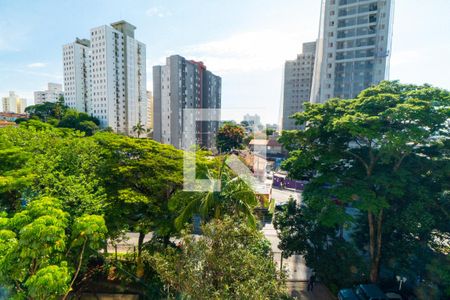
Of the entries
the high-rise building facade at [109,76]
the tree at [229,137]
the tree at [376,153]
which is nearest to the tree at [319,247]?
the tree at [376,153]

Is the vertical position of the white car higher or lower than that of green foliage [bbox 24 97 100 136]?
lower

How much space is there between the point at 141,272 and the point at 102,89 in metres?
50.1

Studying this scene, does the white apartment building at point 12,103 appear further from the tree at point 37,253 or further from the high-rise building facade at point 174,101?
the tree at point 37,253

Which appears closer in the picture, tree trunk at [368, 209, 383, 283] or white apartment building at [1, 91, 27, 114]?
tree trunk at [368, 209, 383, 283]

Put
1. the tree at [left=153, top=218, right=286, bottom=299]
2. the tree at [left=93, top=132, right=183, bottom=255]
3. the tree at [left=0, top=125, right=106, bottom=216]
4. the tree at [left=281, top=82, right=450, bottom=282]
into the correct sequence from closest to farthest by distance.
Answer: the tree at [left=153, top=218, right=286, bottom=299] → the tree at [left=281, top=82, right=450, bottom=282] → the tree at [left=0, top=125, right=106, bottom=216] → the tree at [left=93, top=132, right=183, bottom=255]

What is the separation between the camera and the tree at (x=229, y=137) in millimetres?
33062

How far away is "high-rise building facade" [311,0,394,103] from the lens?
25.5m

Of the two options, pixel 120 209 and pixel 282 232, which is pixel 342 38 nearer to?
pixel 282 232

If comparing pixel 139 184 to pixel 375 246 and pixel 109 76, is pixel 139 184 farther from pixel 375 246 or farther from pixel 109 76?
pixel 109 76

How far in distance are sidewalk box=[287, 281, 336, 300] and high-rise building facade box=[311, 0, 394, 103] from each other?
910 inches

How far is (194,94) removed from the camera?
43.2 metres

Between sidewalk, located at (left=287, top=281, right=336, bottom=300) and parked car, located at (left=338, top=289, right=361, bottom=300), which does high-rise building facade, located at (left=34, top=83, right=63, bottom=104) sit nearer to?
sidewalk, located at (left=287, top=281, right=336, bottom=300)

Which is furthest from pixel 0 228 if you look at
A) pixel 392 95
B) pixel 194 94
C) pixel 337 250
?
pixel 194 94

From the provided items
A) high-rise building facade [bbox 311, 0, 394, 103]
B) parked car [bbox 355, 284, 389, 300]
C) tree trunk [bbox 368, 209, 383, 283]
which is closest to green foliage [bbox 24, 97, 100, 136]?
high-rise building facade [bbox 311, 0, 394, 103]
